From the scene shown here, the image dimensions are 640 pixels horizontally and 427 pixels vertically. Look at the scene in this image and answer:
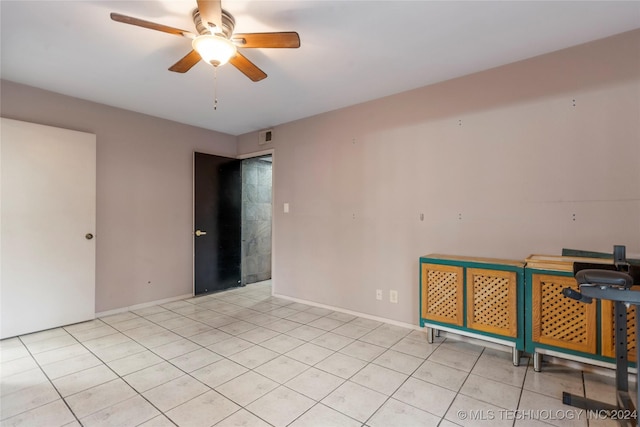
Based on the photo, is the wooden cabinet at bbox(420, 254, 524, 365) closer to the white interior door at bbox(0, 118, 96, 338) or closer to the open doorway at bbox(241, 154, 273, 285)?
the open doorway at bbox(241, 154, 273, 285)

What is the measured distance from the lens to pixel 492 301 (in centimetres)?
246

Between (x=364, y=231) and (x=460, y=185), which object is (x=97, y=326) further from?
(x=460, y=185)

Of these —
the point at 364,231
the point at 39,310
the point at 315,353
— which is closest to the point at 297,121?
the point at 364,231

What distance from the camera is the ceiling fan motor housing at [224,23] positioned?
77.0 inches

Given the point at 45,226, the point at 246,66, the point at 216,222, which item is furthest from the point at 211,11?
the point at 216,222

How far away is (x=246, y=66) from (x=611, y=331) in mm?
3159

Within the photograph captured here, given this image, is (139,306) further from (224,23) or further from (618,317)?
(618,317)

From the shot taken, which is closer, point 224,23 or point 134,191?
point 224,23

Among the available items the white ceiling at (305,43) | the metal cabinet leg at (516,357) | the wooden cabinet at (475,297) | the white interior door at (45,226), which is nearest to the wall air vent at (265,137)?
the white ceiling at (305,43)

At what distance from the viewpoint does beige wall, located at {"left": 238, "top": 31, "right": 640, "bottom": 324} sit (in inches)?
89.7

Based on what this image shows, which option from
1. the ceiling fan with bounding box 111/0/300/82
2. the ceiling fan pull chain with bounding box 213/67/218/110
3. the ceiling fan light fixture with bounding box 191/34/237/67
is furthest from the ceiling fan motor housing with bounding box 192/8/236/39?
the ceiling fan pull chain with bounding box 213/67/218/110

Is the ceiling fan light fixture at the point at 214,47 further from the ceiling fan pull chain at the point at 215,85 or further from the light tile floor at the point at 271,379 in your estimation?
the light tile floor at the point at 271,379

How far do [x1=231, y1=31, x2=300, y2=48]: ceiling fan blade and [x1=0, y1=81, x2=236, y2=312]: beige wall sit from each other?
2.63 m

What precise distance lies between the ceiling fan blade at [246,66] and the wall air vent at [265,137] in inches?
83.3
